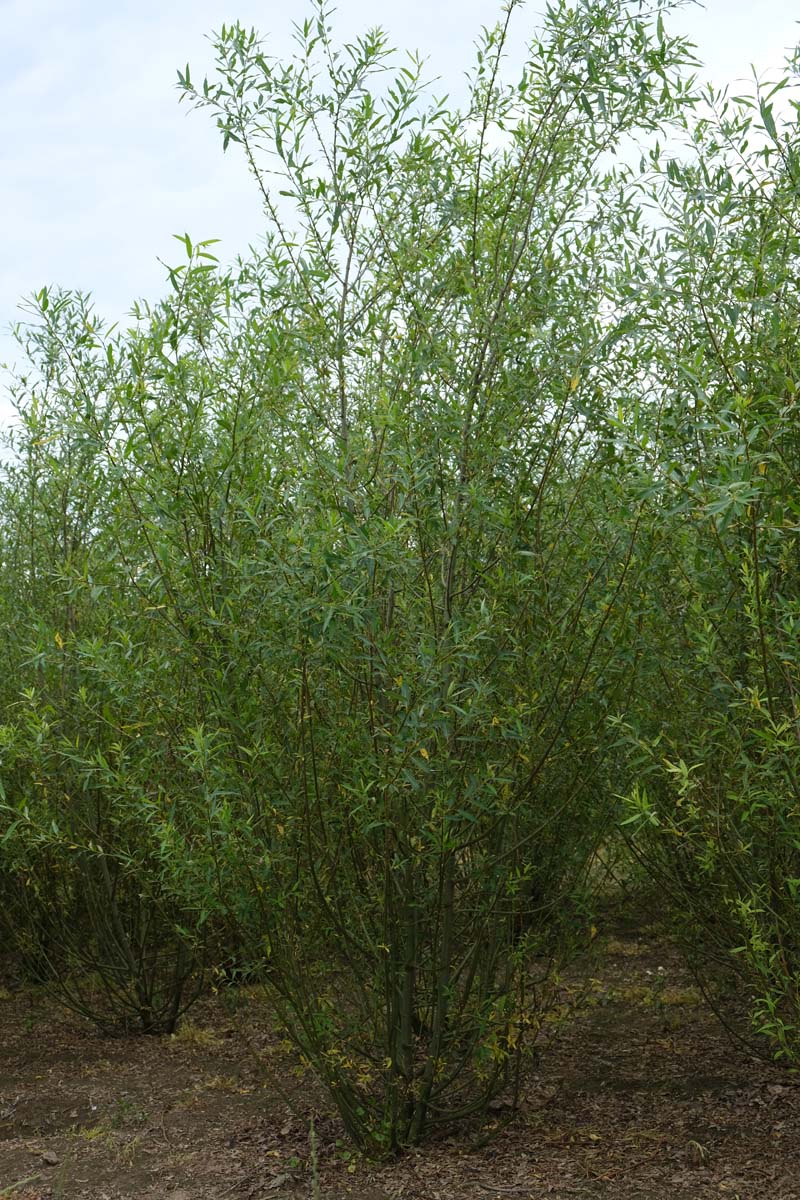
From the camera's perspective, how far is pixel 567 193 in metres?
4.27

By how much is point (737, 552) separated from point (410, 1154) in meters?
2.78

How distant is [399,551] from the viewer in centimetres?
358

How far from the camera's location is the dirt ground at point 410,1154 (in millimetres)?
4301

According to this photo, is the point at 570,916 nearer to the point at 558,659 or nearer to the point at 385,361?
the point at 558,659

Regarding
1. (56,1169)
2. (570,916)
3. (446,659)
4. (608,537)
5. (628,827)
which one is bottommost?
(56,1169)

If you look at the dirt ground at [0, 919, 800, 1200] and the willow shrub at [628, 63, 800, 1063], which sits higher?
the willow shrub at [628, 63, 800, 1063]

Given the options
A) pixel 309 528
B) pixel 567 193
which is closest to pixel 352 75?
pixel 567 193

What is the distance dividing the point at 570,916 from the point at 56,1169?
2633 mm

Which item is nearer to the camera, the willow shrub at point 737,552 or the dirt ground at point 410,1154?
the willow shrub at point 737,552

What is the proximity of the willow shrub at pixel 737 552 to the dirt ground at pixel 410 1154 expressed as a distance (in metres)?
0.75

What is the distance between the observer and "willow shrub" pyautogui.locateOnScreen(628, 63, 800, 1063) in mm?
3477

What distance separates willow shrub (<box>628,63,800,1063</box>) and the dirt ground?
0.75 metres

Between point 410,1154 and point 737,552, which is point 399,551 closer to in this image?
point 737,552

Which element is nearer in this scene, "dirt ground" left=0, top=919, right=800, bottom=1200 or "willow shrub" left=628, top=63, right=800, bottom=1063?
"willow shrub" left=628, top=63, right=800, bottom=1063
